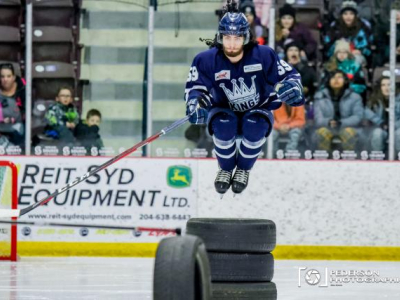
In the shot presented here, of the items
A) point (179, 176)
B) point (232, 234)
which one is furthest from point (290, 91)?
point (179, 176)

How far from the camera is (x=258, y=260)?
845 centimetres

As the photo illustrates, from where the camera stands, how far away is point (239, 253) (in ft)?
27.7

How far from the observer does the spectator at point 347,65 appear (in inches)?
591

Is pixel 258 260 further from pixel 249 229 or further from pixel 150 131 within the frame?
pixel 150 131

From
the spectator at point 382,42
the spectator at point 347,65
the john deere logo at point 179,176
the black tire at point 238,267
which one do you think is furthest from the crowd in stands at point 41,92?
the black tire at point 238,267

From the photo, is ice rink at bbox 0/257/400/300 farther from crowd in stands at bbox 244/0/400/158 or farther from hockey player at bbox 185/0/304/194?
hockey player at bbox 185/0/304/194

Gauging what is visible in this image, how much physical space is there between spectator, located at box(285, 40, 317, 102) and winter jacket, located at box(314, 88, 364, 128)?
11cm

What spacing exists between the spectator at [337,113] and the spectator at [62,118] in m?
2.94

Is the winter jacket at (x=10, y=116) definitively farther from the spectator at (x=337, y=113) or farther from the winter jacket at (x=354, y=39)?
the winter jacket at (x=354, y=39)

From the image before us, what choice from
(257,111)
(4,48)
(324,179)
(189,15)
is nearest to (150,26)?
(189,15)

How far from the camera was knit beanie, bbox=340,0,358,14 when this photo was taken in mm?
15062

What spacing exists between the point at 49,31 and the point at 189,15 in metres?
1.72

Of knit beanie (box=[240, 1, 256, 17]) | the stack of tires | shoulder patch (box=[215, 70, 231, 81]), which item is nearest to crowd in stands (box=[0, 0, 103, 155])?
knit beanie (box=[240, 1, 256, 17])

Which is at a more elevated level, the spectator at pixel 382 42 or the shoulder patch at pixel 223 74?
the spectator at pixel 382 42
